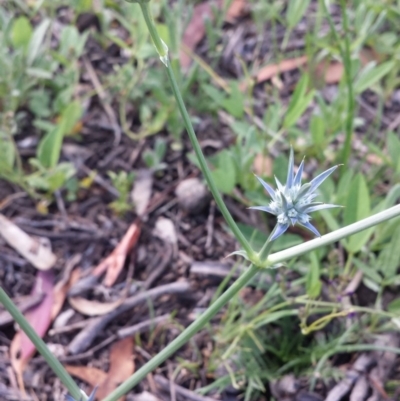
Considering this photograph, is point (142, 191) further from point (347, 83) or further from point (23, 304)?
point (347, 83)

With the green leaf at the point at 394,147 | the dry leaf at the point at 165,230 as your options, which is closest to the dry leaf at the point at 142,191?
the dry leaf at the point at 165,230

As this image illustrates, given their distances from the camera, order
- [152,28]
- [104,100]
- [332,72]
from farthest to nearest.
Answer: [332,72], [104,100], [152,28]

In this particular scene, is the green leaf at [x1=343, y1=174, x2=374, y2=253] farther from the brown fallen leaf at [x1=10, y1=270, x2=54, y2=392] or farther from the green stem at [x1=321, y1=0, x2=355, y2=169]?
the brown fallen leaf at [x1=10, y1=270, x2=54, y2=392]

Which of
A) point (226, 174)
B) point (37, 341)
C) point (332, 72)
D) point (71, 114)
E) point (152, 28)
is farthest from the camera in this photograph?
point (332, 72)

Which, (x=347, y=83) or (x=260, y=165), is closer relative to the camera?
(x=347, y=83)

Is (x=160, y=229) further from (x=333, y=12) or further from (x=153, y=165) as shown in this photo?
(x=333, y=12)

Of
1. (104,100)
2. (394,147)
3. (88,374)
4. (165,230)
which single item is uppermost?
(394,147)

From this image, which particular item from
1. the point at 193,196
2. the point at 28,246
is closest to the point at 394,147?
the point at 193,196
